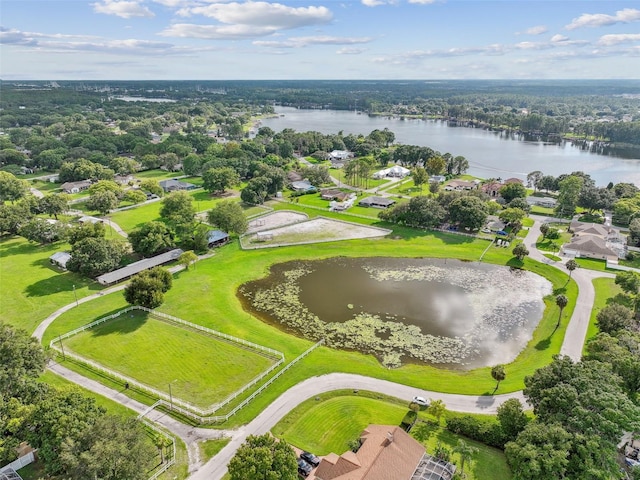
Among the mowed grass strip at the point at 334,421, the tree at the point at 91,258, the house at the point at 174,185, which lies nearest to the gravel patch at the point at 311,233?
the tree at the point at 91,258

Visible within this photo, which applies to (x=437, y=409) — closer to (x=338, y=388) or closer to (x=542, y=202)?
(x=338, y=388)

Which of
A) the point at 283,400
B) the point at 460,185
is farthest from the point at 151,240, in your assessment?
the point at 460,185

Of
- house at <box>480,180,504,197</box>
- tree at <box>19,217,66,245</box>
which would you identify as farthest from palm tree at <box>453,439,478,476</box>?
house at <box>480,180,504,197</box>

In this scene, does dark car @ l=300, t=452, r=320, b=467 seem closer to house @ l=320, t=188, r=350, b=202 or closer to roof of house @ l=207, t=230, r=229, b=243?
roof of house @ l=207, t=230, r=229, b=243

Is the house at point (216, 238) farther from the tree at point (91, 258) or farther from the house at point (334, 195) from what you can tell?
the house at point (334, 195)

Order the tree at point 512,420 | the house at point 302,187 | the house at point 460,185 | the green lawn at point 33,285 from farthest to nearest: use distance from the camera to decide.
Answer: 1. the house at point 302,187
2. the house at point 460,185
3. the green lawn at point 33,285
4. the tree at point 512,420

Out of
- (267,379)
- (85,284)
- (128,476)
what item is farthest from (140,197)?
(128,476)
